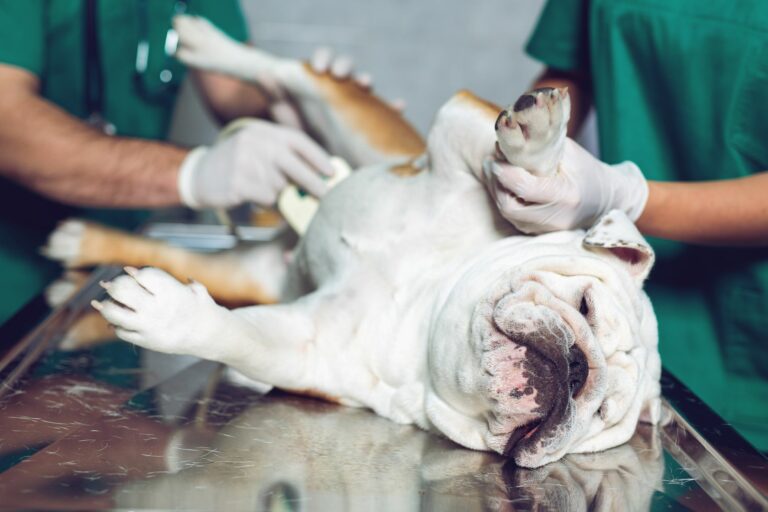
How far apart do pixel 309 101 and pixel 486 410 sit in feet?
2.85

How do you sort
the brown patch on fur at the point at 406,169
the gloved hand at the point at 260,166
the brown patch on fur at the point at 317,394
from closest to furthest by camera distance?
1. the brown patch on fur at the point at 317,394
2. the brown patch on fur at the point at 406,169
3. the gloved hand at the point at 260,166

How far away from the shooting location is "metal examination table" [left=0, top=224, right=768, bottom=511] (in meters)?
0.66

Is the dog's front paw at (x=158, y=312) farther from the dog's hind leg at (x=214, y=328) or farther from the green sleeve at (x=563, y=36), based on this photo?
the green sleeve at (x=563, y=36)

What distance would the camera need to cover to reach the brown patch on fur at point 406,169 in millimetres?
1037

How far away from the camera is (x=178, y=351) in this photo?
0.83 metres

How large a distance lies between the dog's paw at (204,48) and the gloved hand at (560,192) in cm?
83

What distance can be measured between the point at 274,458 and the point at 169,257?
0.84 meters

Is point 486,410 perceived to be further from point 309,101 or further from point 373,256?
point 309,101

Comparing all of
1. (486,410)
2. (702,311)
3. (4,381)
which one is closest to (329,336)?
(486,410)

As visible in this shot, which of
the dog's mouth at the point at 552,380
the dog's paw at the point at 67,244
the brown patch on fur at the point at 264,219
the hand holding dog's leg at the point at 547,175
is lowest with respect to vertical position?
the brown patch on fur at the point at 264,219

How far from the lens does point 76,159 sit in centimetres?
144

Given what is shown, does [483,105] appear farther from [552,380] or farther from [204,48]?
[204,48]

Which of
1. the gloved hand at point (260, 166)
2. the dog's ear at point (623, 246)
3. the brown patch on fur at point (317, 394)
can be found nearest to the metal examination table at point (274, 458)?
the brown patch on fur at point (317, 394)

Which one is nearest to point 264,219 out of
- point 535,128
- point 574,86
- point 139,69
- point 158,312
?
point 139,69
